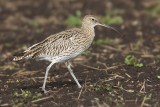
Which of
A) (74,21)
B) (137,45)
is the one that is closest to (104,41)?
(137,45)

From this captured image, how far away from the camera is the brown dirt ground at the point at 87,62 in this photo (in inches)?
302

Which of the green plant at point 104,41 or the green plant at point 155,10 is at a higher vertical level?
the green plant at point 155,10

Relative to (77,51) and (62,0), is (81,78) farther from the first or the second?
(62,0)

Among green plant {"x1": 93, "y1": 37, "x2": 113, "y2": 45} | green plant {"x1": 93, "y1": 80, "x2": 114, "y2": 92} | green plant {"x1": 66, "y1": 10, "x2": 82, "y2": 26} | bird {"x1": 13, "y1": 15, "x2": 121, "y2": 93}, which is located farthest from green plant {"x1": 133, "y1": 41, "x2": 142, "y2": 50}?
green plant {"x1": 93, "y1": 80, "x2": 114, "y2": 92}

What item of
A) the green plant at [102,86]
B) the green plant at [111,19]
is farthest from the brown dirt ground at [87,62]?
the green plant at [111,19]

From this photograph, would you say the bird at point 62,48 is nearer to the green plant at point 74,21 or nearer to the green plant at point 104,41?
the green plant at point 104,41

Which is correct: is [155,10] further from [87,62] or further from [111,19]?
[87,62]

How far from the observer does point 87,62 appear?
1080cm

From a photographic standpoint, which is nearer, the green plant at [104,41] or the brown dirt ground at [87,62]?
the brown dirt ground at [87,62]

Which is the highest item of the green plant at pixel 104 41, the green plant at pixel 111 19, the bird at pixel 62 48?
the green plant at pixel 111 19

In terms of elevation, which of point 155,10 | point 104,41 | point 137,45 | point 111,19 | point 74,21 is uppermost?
point 155,10

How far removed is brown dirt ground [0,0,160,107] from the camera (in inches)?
302

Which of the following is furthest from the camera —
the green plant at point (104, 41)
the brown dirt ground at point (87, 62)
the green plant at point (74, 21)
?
the green plant at point (74, 21)

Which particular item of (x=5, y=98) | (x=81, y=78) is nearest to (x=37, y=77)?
(x=81, y=78)
